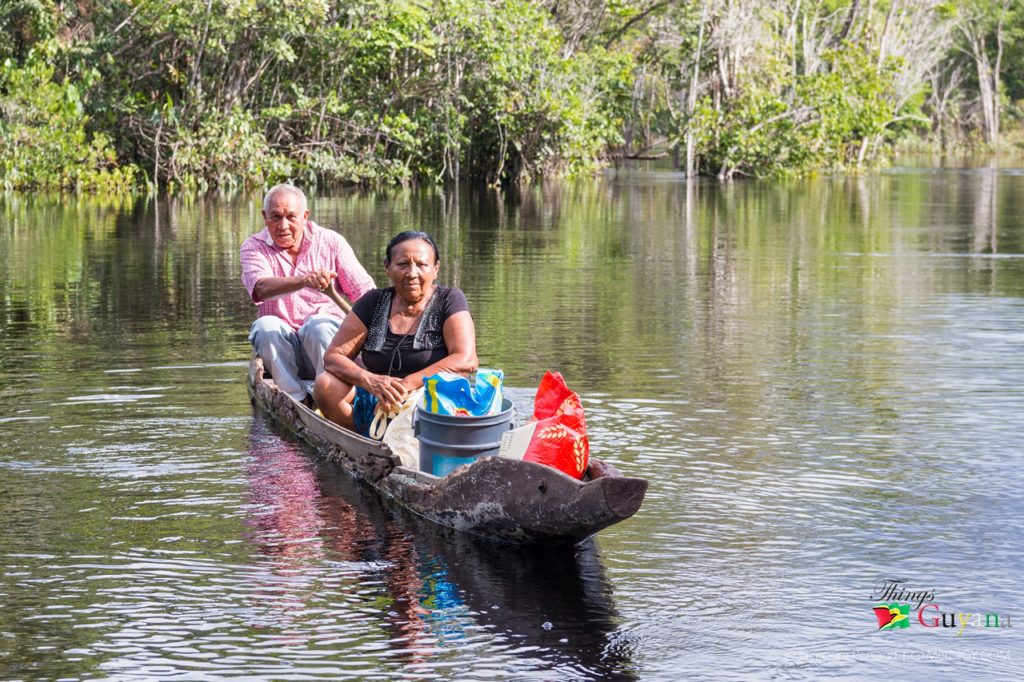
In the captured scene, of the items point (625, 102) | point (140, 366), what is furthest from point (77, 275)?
point (625, 102)

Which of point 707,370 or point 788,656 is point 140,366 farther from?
point 788,656

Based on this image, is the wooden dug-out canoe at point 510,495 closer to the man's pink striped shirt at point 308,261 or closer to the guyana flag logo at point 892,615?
the guyana flag logo at point 892,615

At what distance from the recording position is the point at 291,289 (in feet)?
30.0

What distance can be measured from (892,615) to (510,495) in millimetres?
1578

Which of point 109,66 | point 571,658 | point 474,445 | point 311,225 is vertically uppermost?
point 109,66

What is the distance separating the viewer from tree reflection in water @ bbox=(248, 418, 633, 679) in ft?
18.3

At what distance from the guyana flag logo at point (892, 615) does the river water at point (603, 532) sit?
0.04 metres

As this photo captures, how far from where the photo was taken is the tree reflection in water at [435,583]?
5.59m

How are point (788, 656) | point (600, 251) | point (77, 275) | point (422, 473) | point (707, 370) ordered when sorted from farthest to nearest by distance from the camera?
1. point (600, 251)
2. point (77, 275)
3. point (707, 370)
4. point (422, 473)
5. point (788, 656)

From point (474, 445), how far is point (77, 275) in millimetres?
11786

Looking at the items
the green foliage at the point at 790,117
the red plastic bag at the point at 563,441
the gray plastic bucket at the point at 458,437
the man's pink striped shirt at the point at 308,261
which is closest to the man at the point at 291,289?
the man's pink striped shirt at the point at 308,261

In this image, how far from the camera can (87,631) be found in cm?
571

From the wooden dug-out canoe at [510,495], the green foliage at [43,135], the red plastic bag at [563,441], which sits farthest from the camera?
the green foliage at [43,135]

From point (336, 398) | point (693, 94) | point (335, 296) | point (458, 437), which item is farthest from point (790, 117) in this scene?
point (458, 437)
